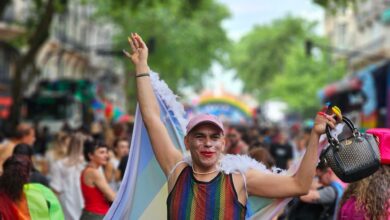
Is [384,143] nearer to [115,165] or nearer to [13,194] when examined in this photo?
[13,194]

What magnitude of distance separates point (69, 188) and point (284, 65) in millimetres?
75996

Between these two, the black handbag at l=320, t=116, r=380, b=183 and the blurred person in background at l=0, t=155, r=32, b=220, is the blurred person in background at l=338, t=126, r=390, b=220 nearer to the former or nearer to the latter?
the black handbag at l=320, t=116, r=380, b=183

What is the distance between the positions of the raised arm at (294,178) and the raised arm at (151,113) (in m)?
0.48

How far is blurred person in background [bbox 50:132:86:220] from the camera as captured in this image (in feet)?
30.7

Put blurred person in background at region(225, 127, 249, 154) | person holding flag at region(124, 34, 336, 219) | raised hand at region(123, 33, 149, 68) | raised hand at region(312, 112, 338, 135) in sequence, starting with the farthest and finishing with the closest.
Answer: blurred person in background at region(225, 127, 249, 154), raised hand at region(123, 33, 149, 68), person holding flag at region(124, 34, 336, 219), raised hand at region(312, 112, 338, 135)

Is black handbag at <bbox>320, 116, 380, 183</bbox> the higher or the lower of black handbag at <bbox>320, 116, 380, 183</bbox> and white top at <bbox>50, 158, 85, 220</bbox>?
the lower

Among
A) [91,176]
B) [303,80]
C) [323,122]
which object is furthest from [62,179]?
[303,80]

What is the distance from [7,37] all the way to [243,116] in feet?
81.8

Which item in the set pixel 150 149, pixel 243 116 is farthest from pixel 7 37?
pixel 150 149

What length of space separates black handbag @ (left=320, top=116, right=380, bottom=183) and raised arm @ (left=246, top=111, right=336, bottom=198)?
54 mm

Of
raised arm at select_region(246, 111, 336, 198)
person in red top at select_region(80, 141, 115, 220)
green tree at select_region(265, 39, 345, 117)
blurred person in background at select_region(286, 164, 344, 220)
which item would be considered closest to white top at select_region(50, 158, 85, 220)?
person in red top at select_region(80, 141, 115, 220)

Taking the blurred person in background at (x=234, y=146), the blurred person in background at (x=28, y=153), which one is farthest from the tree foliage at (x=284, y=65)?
the blurred person in background at (x=28, y=153)

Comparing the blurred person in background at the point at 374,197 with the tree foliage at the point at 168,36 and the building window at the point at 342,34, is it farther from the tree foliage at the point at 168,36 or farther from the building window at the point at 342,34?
the building window at the point at 342,34

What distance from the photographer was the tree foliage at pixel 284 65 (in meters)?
70.6
